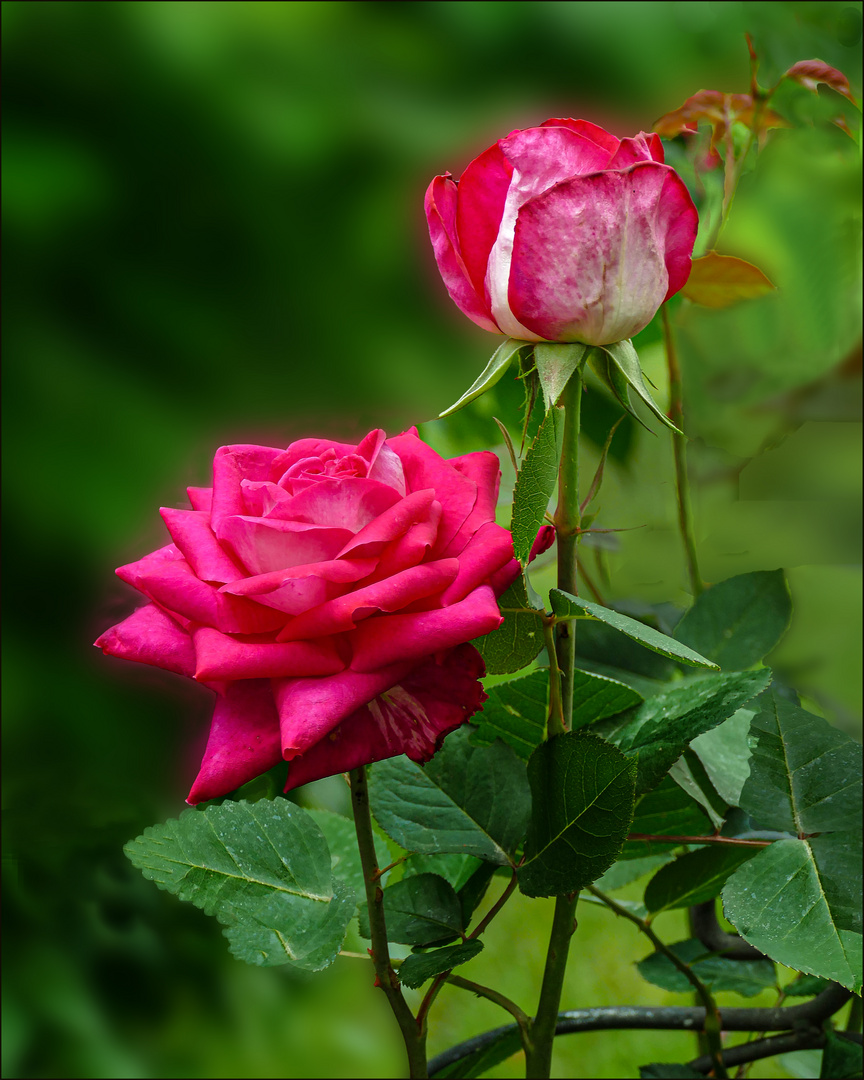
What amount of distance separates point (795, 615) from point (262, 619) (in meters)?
0.18

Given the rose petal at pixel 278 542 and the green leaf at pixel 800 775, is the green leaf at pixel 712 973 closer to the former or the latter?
the green leaf at pixel 800 775

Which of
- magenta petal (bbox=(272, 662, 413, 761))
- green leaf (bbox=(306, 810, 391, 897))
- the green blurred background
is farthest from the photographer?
the green blurred background

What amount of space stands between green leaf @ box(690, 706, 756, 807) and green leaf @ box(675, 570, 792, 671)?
0.02 meters

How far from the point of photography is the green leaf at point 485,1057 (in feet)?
0.75

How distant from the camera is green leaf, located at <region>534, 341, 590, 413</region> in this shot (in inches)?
6.4

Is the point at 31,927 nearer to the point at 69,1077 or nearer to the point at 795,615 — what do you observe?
the point at 69,1077

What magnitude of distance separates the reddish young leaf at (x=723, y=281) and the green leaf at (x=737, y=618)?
0.31ft

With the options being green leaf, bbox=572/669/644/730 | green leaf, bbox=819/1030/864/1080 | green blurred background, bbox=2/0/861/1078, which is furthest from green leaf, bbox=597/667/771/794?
green blurred background, bbox=2/0/861/1078

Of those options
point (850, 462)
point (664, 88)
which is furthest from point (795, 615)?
point (664, 88)

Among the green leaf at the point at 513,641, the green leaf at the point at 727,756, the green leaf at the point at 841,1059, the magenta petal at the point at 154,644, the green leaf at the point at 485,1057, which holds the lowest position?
the green leaf at the point at 841,1059

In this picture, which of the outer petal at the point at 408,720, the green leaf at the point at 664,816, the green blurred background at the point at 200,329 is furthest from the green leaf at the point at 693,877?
the green blurred background at the point at 200,329

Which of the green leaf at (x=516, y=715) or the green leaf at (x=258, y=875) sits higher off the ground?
the green leaf at (x=516, y=715)

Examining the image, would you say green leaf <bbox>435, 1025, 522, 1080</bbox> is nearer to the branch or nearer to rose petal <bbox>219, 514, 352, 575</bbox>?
the branch

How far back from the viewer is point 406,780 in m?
0.21
